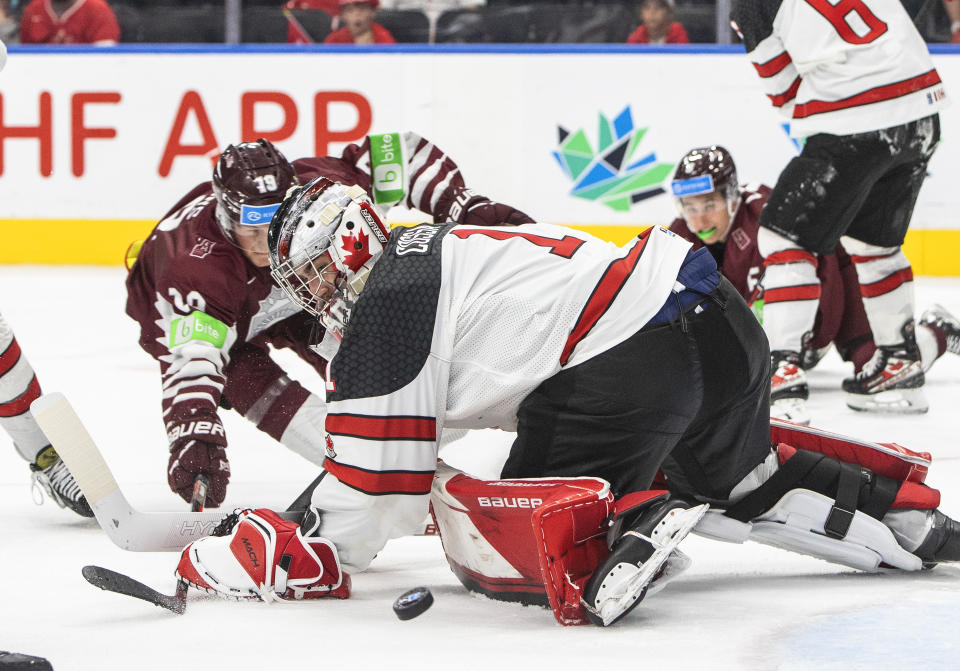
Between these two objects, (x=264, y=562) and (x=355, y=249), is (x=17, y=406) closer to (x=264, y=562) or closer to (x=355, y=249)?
(x=264, y=562)

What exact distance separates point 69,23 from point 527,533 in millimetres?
5593

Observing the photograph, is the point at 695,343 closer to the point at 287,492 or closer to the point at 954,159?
the point at 287,492

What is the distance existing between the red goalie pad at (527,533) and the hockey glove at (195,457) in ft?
2.17

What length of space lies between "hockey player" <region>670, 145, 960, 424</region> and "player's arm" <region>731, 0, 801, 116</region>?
398 millimetres

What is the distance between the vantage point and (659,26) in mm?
6578

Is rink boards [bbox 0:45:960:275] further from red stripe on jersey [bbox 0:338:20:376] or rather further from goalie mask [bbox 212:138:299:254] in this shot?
red stripe on jersey [bbox 0:338:20:376]


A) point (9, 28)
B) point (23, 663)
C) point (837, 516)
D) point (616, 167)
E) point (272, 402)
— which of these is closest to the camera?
point (23, 663)

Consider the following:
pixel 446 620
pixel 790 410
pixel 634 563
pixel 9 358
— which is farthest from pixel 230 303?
pixel 790 410

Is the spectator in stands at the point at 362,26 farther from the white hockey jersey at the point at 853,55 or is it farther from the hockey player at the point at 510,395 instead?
the hockey player at the point at 510,395

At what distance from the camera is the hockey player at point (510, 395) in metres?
2.03

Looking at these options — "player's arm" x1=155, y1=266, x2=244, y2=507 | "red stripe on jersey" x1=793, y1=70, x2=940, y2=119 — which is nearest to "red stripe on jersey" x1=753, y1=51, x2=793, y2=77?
"red stripe on jersey" x1=793, y1=70, x2=940, y2=119

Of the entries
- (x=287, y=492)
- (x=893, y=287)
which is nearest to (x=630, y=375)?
(x=287, y=492)

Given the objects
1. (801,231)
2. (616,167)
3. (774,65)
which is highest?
(774,65)

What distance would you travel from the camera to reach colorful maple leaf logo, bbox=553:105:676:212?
6.42 m
